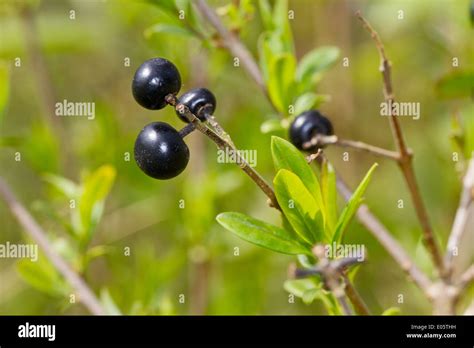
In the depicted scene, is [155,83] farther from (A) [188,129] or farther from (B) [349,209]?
(B) [349,209]

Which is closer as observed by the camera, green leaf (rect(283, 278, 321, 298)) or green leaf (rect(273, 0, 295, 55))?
green leaf (rect(283, 278, 321, 298))

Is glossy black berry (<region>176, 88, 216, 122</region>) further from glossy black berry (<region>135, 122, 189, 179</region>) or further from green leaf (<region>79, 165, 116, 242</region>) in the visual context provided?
green leaf (<region>79, 165, 116, 242</region>)

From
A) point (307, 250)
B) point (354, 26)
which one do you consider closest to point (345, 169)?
point (354, 26)

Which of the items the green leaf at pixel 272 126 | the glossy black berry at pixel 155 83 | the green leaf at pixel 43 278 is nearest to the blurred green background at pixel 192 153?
the green leaf at pixel 43 278

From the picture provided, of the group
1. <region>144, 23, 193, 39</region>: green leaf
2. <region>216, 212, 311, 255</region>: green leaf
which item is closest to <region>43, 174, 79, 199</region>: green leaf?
<region>144, 23, 193, 39</region>: green leaf

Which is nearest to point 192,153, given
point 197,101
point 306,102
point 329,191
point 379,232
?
point 306,102

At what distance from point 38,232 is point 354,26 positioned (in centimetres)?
182

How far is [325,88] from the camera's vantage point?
2832mm

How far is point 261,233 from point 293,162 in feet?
0.39

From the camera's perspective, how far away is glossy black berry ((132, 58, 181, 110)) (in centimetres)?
103

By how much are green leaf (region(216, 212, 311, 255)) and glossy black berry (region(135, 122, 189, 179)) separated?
140mm

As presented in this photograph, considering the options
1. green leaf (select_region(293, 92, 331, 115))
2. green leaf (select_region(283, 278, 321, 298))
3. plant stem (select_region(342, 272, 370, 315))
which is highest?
green leaf (select_region(293, 92, 331, 115))

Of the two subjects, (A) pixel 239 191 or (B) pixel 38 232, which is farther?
(A) pixel 239 191
